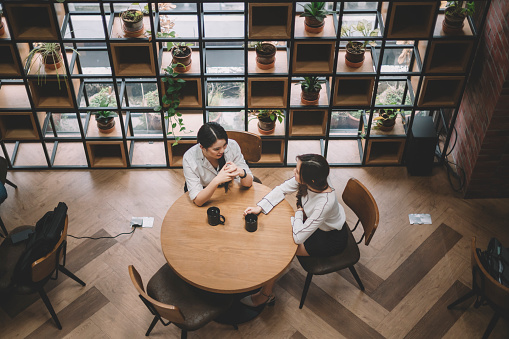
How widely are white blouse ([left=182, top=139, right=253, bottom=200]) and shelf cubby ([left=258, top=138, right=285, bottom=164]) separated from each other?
1.30 m

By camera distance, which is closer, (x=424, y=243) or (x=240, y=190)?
(x=240, y=190)

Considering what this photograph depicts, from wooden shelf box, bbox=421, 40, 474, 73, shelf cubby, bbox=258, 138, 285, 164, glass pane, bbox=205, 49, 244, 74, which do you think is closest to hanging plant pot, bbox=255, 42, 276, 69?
glass pane, bbox=205, 49, 244, 74

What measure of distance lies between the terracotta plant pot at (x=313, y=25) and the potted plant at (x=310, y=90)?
48cm

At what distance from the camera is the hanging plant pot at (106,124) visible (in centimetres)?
469

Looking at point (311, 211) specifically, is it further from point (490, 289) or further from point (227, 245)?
point (490, 289)

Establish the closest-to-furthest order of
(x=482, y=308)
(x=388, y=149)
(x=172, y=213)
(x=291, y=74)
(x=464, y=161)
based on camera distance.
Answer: (x=172, y=213), (x=482, y=308), (x=291, y=74), (x=464, y=161), (x=388, y=149)

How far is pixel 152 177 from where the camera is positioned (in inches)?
190

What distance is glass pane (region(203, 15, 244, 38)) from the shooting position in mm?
4160

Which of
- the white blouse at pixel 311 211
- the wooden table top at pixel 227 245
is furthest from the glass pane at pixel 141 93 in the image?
the white blouse at pixel 311 211

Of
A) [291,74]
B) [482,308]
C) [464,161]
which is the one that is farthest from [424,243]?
[291,74]

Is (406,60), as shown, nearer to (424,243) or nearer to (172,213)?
(424,243)

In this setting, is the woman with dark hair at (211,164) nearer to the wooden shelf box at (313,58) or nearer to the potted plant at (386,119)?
the wooden shelf box at (313,58)

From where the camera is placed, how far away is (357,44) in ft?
14.4

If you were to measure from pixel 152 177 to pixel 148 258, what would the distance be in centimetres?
105
